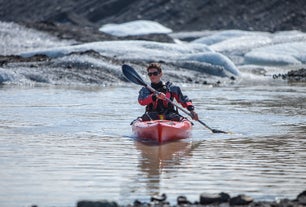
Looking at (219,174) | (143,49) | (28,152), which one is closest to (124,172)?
(219,174)

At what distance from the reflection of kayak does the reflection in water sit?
0.12 m

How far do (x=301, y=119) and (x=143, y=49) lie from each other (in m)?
14.8

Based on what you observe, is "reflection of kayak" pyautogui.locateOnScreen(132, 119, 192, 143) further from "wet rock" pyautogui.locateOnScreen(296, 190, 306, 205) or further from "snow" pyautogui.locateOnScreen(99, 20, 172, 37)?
"snow" pyautogui.locateOnScreen(99, 20, 172, 37)

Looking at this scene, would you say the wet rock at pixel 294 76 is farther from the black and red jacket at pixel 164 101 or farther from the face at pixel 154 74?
the face at pixel 154 74

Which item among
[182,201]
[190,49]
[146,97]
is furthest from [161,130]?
[190,49]

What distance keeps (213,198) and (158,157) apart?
3.54 meters

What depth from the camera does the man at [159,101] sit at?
14117 millimetres

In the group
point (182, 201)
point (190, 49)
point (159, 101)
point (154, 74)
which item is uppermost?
point (190, 49)

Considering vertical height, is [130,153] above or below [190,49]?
below

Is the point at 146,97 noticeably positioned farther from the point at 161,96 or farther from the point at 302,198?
the point at 302,198

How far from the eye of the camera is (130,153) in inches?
475

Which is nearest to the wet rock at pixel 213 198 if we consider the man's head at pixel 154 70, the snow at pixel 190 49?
the man's head at pixel 154 70

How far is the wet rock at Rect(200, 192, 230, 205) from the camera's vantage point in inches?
329

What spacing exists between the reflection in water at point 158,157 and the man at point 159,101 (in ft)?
2.58
